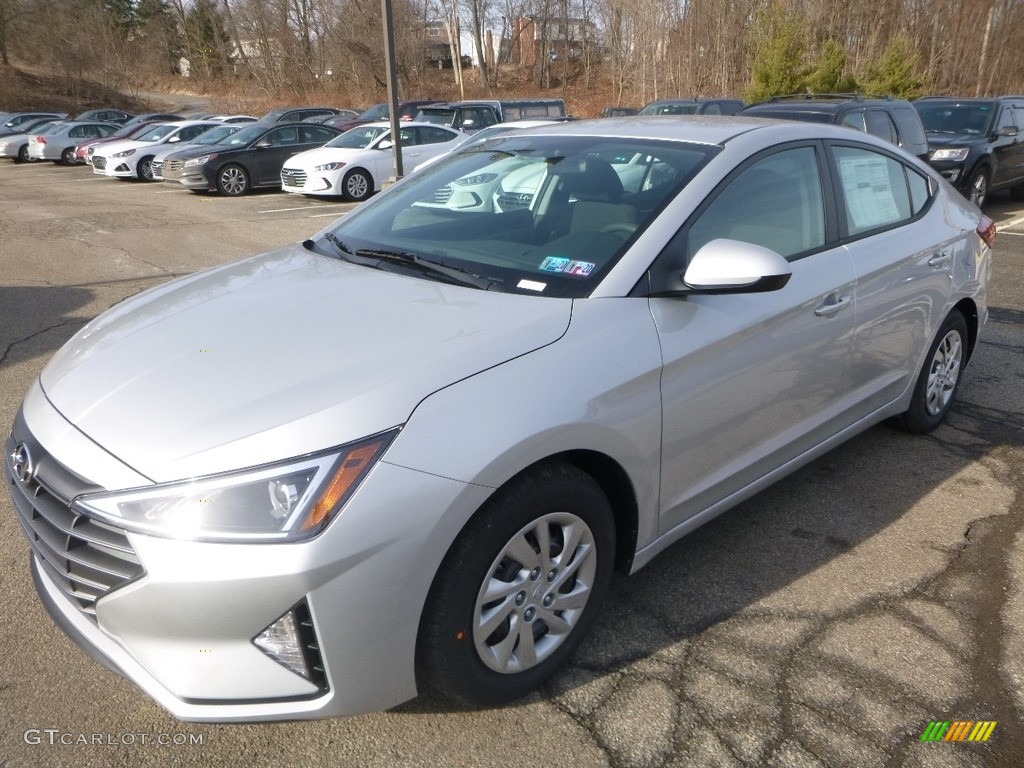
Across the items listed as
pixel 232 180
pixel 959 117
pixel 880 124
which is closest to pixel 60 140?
pixel 232 180

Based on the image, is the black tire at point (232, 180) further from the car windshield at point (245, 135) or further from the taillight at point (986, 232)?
the taillight at point (986, 232)

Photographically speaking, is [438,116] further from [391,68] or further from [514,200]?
[514,200]

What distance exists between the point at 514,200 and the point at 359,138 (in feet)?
46.9

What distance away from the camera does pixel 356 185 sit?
1614 cm

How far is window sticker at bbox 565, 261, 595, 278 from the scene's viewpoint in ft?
9.07

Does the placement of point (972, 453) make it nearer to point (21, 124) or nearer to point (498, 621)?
point (498, 621)

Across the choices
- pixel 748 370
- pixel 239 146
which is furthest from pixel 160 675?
pixel 239 146

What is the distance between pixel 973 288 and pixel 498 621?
11.1ft

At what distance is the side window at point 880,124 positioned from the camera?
10180 mm

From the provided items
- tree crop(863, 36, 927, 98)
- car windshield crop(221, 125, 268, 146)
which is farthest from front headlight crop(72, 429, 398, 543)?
tree crop(863, 36, 927, 98)

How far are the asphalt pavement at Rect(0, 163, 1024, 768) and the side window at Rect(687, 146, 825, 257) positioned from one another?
1.22 meters

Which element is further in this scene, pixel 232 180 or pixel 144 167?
pixel 144 167

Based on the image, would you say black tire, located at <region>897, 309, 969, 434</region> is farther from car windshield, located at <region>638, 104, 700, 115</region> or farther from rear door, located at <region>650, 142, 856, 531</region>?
car windshield, located at <region>638, 104, 700, 115</region>

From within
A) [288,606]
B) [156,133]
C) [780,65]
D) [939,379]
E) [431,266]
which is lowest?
[939,379]
